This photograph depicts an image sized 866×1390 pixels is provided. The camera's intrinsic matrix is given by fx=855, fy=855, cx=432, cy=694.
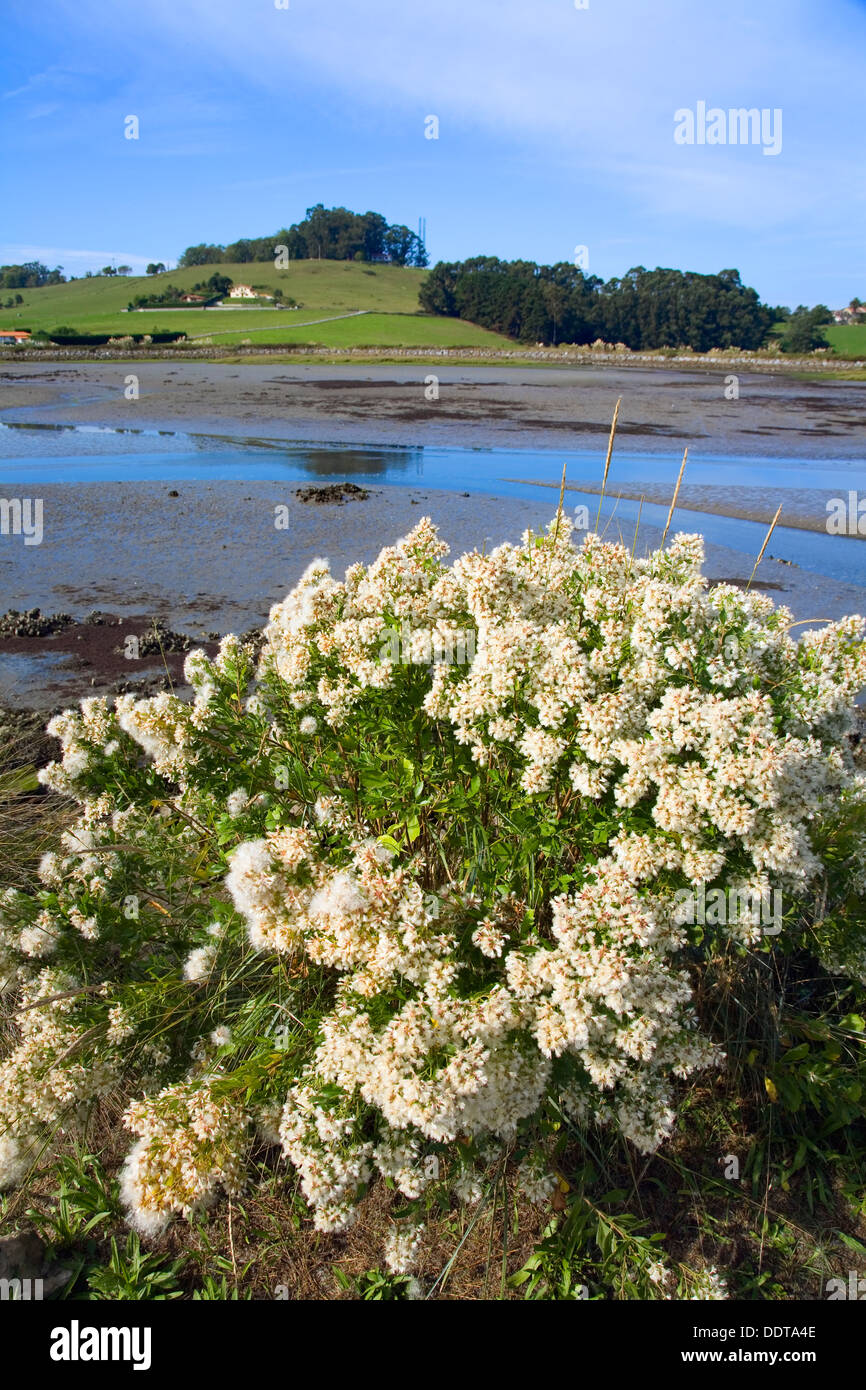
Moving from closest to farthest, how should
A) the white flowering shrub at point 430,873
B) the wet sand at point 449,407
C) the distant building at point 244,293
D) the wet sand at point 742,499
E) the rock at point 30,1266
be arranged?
1. the white flowering shrub at point 430,873
2. the rock at point 30,1266
3. the wet sand at point 742,499
4. the wet sand at point 449,407
5. the distant building at point 244,293

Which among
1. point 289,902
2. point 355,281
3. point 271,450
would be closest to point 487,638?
point 289,902

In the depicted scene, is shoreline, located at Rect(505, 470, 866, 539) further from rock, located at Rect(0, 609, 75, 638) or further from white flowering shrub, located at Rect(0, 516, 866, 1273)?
white flowering shrub, located at Rect(0, 516, 866, 1273)

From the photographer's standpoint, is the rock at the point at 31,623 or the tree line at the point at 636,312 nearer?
the rock at the point at 31,623

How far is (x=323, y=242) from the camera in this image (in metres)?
148

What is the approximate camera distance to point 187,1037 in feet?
12.5

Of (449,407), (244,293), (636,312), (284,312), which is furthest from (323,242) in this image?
(449,407)

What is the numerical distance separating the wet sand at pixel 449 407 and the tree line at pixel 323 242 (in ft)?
356

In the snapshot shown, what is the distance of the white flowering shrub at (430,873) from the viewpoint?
2766 millimetres

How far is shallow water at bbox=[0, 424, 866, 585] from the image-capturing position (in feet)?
50.9

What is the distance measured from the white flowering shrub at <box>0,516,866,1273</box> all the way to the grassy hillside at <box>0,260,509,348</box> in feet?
230

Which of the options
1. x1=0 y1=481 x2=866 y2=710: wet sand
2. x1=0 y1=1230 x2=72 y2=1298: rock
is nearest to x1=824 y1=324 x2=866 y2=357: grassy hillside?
x1=0 y1=481 x2=866 y2=710: wet sand

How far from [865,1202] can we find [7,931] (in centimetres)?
396

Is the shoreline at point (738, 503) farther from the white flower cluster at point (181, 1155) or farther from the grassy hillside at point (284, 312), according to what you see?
the grassy hillside at point (284, 312)

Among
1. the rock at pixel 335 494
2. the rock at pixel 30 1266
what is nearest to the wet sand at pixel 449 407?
the rock at pixel 335 494
